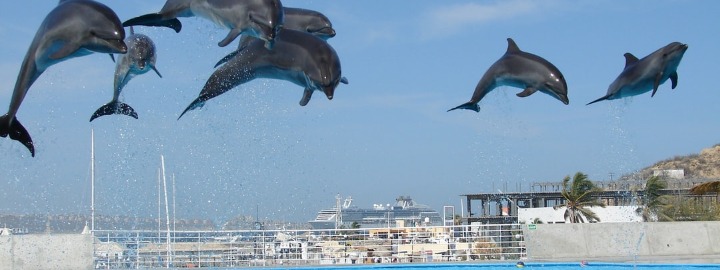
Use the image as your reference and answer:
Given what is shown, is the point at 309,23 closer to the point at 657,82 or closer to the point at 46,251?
the point at 657,82

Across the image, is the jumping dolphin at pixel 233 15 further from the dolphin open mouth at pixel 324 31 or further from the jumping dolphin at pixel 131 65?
the dolphin open mouth at pixel 324 31

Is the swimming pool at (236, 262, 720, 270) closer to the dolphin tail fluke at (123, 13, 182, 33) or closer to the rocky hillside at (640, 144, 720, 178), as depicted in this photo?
the dolphin tail fluke at (123, 13, 182, 33)

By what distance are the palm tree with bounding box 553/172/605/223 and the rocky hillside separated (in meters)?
28.5

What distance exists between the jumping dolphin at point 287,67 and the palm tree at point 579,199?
32972 millimetres

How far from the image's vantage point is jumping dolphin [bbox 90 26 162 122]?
28.7ft

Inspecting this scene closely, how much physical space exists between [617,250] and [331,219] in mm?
99394

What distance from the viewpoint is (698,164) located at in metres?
74.8

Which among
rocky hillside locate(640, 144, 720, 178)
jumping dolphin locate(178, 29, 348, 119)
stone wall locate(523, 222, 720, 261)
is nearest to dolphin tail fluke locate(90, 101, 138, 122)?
jumping dolphin locate(178, 29, 348, 119)

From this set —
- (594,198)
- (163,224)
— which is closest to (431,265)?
(163,224)

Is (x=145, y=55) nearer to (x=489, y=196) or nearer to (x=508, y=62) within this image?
(x=508, y=62)

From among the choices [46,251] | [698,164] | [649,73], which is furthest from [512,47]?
[698,164]

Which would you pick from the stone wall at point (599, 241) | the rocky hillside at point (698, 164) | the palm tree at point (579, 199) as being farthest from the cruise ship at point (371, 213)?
the stone wall at point (599, 241)

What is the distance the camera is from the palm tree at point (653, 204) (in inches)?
1487

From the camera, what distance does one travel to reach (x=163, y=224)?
102 ft
